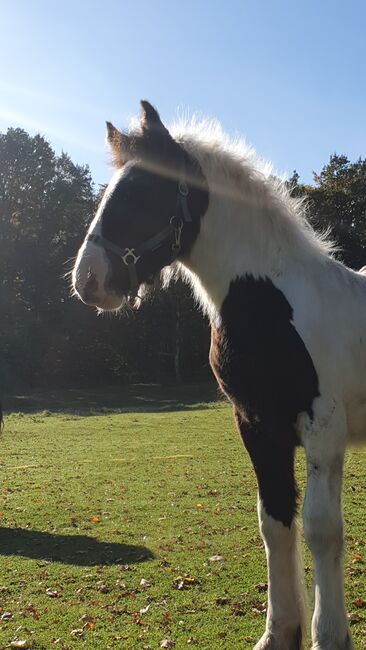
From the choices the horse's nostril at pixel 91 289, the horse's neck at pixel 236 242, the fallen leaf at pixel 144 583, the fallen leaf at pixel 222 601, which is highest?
the horse's neck at pixel 236 242

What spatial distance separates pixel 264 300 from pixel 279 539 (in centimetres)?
135

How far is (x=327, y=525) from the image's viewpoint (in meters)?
2.98

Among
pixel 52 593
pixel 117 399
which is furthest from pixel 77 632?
pixel 117 399

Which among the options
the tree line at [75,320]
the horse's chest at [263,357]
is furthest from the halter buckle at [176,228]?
the tree line at [75,320]

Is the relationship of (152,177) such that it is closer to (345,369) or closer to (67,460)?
(345,369)

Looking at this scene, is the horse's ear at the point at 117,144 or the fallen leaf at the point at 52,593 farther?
the fallen leaf at the point at 52,593

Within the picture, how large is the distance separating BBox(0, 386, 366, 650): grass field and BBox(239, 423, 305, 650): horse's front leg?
77cm

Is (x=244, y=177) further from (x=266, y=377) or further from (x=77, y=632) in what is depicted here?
(x=77, y=632)

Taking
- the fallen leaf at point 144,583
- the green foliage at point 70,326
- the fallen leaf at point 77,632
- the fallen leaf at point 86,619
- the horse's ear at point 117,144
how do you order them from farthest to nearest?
the green foliage at point 70,326
the fallen leaf at point 144,583
the fallen leaf at point 86,619
the fallen leaf at point 77,632
the horse's ear at point 117,144

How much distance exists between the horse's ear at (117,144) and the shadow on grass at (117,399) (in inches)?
827

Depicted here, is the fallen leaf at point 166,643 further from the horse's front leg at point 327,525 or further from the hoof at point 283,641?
A: the horse's front leg at point 327,525

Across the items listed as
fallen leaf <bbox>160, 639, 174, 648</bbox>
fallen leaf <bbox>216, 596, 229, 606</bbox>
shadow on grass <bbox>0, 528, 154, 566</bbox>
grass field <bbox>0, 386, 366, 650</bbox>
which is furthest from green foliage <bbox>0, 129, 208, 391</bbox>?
fallen leaf <bbox>160, 639, 174, 648</bbox>

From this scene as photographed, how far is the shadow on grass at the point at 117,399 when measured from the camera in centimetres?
2556

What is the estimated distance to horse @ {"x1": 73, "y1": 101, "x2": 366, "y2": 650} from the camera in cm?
306
